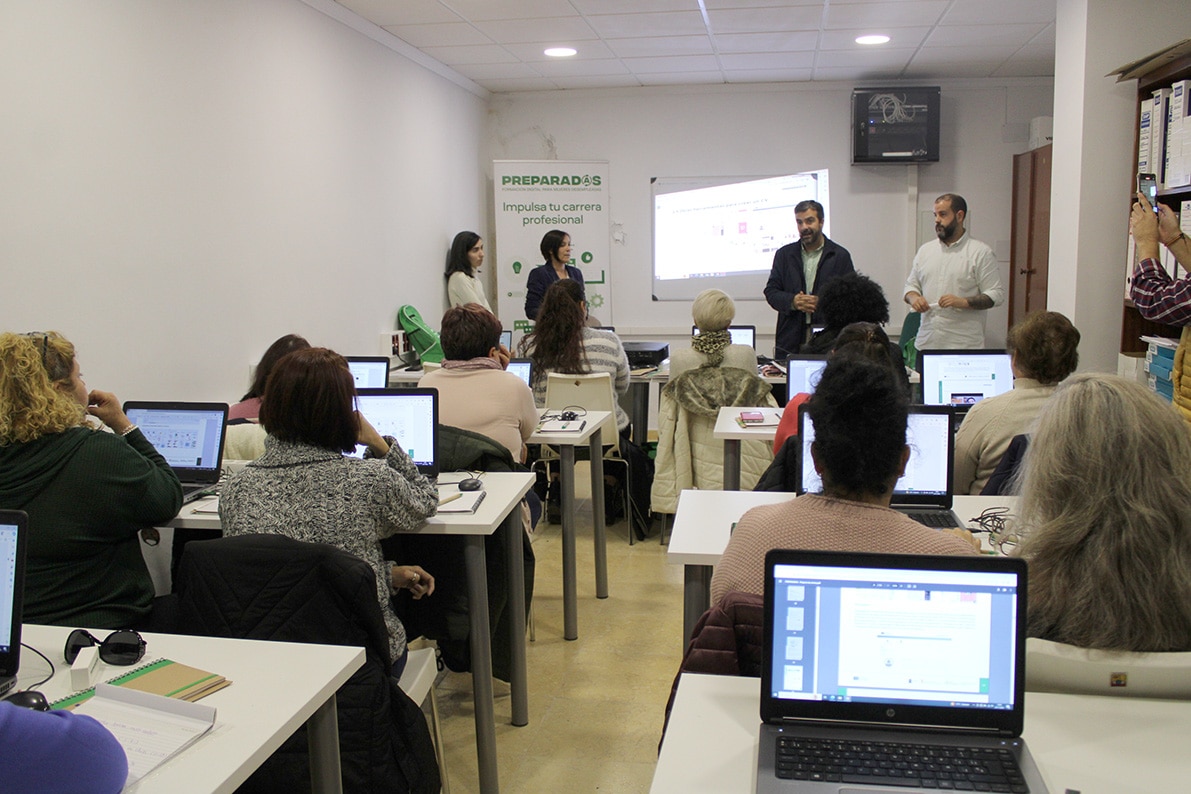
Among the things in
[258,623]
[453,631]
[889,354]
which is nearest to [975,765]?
[258,623]

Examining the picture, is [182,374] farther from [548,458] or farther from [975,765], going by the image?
[975,765]

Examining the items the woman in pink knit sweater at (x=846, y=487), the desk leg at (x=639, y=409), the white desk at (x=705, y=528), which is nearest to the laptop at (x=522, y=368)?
the desk leg at (x=639, y=409)

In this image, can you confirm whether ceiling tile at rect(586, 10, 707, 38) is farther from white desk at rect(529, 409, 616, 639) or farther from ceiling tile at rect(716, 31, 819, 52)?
white desk at rect(529, 409, 616, 639)

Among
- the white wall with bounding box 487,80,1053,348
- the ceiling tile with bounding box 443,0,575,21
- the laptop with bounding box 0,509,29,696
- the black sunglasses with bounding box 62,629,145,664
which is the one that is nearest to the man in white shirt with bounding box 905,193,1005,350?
the white wall with bounding box 487,80,1053,348

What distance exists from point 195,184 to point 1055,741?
3.82 metres

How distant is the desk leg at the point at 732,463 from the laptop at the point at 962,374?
85 cm

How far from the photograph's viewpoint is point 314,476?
6.97ft

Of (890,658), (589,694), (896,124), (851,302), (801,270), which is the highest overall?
(896,124)

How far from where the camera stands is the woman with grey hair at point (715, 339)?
13.9ft

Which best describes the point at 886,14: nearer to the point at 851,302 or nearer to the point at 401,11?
the point at 851,302

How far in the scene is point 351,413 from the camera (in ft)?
7.17

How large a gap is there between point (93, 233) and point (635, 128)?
17.8 ft

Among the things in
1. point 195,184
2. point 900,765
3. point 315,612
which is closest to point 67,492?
point 315,612

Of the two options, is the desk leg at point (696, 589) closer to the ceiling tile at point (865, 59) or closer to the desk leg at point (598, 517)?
the desk leg at point (598, 517)
